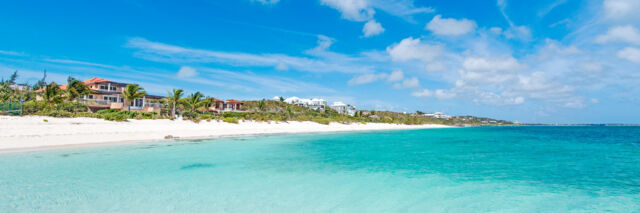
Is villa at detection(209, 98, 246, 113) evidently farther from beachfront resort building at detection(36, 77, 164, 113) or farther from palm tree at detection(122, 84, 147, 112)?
palm tree at detection(122, 84, 147, 112)

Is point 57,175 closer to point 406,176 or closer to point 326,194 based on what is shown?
point 326,194

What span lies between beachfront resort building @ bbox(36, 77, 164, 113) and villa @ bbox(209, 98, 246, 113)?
444 inches

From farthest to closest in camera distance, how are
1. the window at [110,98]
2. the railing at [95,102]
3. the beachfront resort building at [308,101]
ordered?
the beachfront resort building at [308,101]
the window at [110,98]
the railing at [95,102]

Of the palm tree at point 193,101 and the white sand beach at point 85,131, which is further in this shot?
the palm tree at point 193,101

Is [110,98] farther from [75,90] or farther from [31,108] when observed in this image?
[31,108]

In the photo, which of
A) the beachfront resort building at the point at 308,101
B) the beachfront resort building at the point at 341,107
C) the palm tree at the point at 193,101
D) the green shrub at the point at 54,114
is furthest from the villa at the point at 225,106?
the beachfront resort building at the point at 341,107

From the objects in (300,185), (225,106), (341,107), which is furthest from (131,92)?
(341,107)

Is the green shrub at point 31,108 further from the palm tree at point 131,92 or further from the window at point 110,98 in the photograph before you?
→ the window at point 110,98

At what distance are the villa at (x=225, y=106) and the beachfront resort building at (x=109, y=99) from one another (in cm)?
1129

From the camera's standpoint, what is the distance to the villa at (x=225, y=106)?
5873cm

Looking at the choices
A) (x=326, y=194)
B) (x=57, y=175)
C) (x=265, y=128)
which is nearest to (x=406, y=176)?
(x=326, y=194)

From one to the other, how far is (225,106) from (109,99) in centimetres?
2275

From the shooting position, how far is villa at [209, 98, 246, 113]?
58731mm

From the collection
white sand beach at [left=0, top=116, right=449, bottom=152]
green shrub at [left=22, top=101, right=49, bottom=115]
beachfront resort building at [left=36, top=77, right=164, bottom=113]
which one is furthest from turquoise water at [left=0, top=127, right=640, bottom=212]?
beachfront resort building at [left=36, top=77, right=164, bottom=113]
